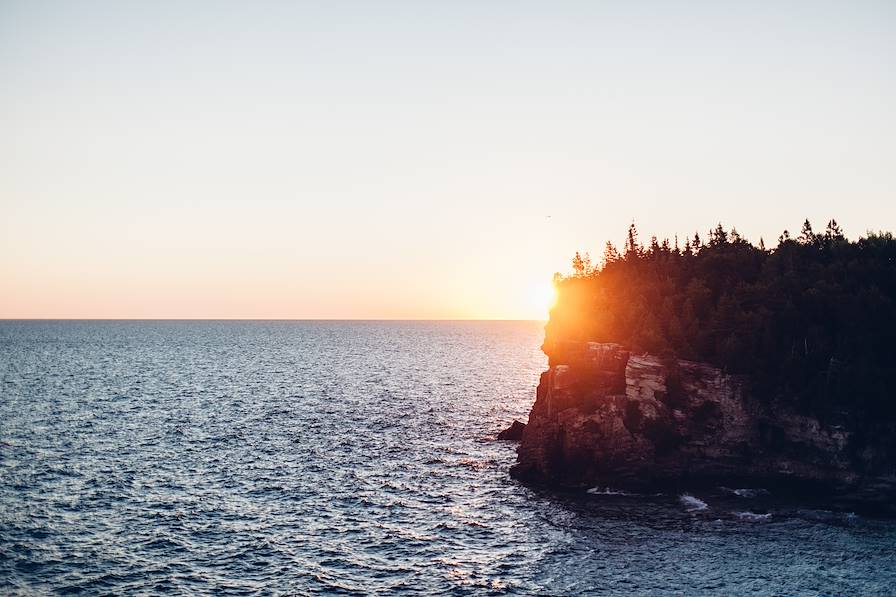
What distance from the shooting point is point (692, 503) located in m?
56.4

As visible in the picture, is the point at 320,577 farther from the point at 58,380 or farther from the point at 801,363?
the point at 58,380

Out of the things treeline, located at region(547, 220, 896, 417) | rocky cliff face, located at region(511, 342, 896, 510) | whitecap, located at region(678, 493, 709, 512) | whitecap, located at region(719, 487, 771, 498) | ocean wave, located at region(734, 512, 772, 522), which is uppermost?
treeline, located at region(547, 220, 896, 417)

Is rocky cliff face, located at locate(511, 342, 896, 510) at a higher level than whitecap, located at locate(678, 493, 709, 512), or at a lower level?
higher

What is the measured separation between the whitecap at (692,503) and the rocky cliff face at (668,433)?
7.59 feet

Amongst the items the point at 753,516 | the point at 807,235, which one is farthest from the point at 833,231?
the point at 753,516

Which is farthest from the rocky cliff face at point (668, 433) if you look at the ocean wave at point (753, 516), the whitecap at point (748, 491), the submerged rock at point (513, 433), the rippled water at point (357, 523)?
the submerged rock at point (513, 433)

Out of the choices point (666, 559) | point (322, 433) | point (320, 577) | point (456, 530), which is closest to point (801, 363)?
point (666, 559)

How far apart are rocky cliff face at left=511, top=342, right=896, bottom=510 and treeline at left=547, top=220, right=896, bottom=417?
2542mm

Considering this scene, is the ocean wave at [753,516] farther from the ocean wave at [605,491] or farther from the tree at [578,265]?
the tree at [578,265]

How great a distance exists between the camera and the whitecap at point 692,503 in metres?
55.0

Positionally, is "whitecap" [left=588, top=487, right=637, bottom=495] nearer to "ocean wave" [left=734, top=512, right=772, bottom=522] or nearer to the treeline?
"ocean wave" [left=734, top=512, right=772, bottom=522]

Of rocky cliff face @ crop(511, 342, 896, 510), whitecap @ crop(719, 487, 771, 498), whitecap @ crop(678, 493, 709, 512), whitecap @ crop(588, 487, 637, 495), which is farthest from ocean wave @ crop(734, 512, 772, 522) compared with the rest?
whitecap @ crop(588, 487, 637, 495)

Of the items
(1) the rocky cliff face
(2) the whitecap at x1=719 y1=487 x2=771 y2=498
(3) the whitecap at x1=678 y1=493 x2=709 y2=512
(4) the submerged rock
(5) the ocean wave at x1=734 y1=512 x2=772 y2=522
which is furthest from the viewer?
(4) the submerged rock

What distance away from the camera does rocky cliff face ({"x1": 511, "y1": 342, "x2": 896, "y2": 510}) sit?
192ft
